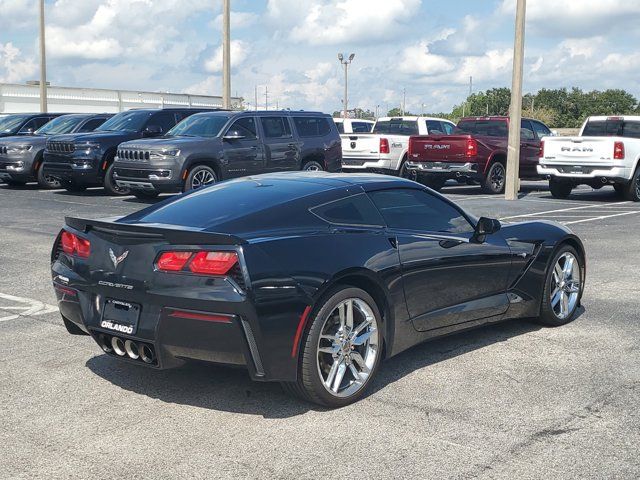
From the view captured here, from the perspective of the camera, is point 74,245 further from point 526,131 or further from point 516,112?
point 526,131

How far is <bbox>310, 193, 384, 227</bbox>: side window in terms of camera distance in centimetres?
523

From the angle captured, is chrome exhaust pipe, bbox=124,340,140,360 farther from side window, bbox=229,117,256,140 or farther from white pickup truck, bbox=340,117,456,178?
white pickup truck, bbox=340,117,456,178

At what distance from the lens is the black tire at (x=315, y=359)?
4.72 meters

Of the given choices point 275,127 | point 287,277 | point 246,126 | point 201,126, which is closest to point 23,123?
point 201,126

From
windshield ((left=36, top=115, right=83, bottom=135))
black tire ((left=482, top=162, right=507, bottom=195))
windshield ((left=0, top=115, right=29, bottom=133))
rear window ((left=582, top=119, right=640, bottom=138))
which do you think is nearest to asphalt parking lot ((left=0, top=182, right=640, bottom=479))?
rear window ((left=582, top=119, right=640, bottom=138))

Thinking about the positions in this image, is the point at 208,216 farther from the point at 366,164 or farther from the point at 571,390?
the point at 366,164

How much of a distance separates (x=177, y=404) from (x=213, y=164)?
12.3m

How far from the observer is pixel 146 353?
15.7 feet

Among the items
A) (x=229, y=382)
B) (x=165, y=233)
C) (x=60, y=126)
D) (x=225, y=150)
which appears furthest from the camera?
(x=60, y=126)

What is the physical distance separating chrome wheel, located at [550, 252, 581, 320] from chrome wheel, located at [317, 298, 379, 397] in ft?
7.36

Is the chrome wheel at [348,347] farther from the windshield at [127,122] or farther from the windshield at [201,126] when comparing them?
the windshield at [127,122]

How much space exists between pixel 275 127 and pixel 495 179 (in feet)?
19.7

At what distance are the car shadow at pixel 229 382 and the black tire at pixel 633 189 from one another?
45.7 ft

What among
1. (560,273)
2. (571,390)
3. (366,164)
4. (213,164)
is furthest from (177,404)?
(366,164)
